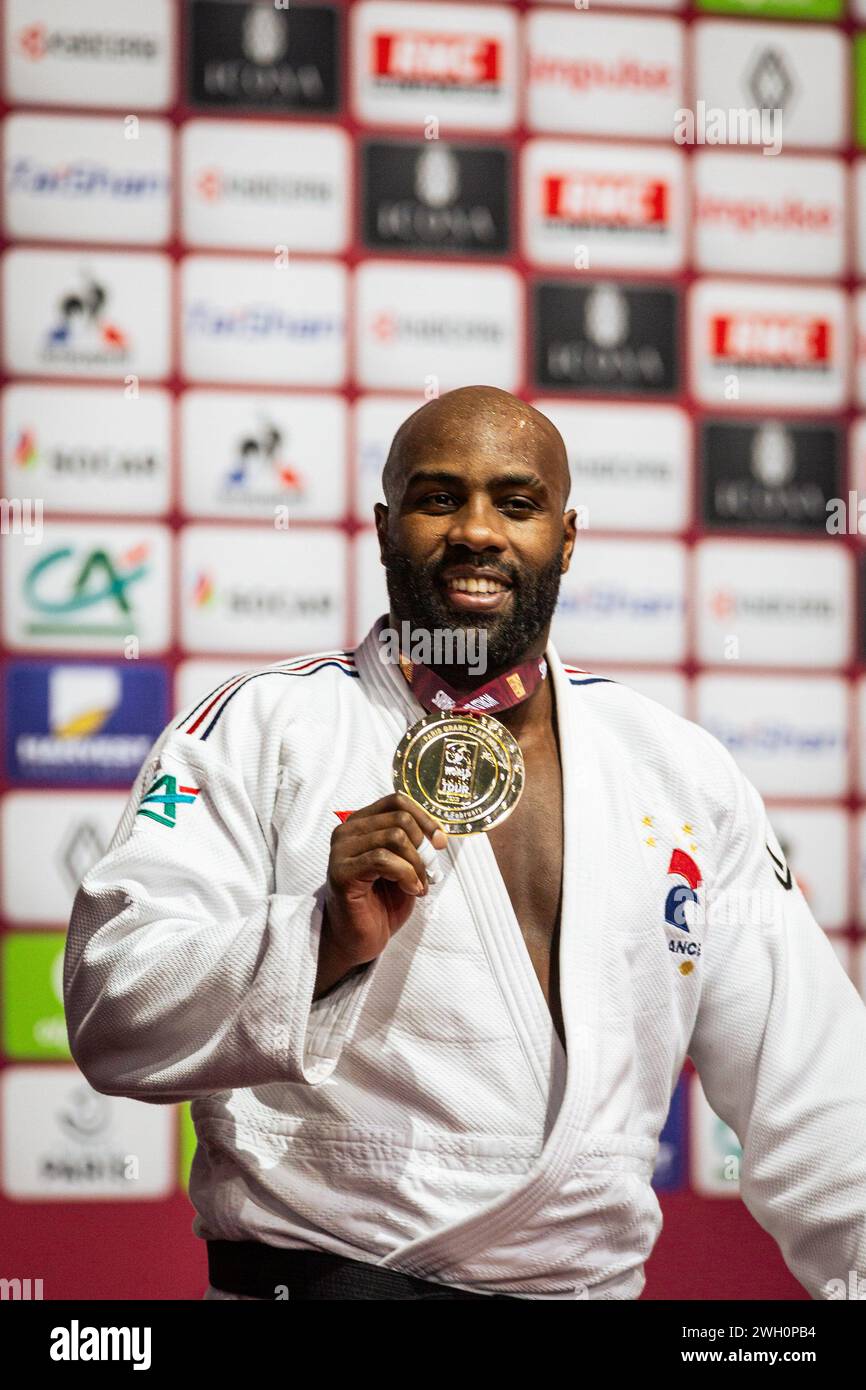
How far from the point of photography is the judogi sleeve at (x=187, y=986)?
178cm

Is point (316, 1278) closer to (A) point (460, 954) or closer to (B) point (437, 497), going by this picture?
(A) point (460, 954)

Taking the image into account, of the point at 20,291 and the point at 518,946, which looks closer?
the point at 518,946

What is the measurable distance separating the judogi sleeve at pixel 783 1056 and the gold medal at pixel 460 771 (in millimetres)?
398

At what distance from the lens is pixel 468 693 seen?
2.17m

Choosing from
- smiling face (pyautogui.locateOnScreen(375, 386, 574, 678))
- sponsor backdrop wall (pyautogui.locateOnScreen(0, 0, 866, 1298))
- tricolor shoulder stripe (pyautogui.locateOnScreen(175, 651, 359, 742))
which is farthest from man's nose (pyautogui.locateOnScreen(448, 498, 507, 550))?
sponsor backdrop wall (pyautogui.locateOnScreen(0, 0, 866, 1298))

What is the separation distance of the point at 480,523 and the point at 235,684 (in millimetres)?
406

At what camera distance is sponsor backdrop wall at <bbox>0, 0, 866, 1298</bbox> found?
3.78m

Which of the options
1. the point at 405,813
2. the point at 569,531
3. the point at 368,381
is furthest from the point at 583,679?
the point at 368,381

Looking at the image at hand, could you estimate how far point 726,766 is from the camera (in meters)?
2.30

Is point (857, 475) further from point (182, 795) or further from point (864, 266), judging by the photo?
point (182, 795)

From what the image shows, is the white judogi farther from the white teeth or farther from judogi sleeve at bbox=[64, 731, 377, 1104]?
the white teeth

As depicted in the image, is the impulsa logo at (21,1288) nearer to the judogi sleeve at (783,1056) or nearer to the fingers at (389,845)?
the judogi sleeve at (783,1056)

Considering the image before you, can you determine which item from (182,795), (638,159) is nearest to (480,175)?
(638,159)

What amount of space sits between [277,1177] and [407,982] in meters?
0.28
